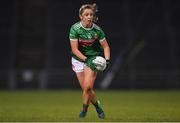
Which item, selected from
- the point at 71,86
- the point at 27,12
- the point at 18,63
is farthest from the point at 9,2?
the point at 71,86

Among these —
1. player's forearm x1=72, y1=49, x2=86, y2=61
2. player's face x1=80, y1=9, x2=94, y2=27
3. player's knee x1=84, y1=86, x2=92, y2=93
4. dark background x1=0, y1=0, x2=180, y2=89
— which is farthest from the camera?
dark background x1=0, y1=0, x2=180, y2=89

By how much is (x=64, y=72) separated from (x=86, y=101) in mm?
16331

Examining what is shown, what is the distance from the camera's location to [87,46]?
1320 cm

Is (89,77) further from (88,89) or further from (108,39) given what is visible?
(108,39)

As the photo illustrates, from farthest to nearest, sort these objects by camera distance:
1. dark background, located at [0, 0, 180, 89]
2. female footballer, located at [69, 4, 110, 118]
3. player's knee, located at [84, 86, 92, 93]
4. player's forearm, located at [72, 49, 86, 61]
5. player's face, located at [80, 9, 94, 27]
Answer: dark background, located at [0, 0, 180, 89] → player's knee, located at [84, 86, 92, 93] → player's forearm, located at [72, 49, 86, 61] → female footballer, located at [69, 4, 110, 118] → player's face, located at [80, 9, 94, 27]

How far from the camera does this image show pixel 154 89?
96.4 feet

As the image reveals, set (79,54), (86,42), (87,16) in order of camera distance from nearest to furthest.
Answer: (87,16), (79,54), (86,42)

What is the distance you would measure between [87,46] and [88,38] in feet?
0.65

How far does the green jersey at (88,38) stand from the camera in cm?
1297

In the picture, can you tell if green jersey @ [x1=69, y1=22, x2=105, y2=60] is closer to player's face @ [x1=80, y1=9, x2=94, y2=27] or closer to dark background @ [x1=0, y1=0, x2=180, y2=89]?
player's face @ [x1=80, y1=9, x2=94, y2=27]

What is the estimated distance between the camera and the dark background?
29500 millimetres

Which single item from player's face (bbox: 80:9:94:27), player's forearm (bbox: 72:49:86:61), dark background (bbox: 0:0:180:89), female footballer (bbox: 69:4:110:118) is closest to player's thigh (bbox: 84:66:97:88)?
female footballer (bbox: 69:4:110:118)

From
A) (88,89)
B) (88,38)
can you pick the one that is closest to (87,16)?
(88,38)

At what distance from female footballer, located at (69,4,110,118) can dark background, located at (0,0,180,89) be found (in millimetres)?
15824
